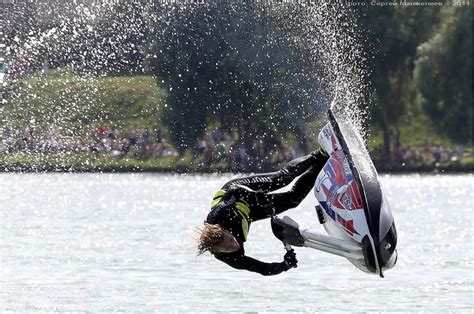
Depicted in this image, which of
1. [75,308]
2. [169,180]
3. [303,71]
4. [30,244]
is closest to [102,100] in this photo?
[169,180]

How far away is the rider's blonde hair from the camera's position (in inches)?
501

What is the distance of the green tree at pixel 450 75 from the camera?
174 ft

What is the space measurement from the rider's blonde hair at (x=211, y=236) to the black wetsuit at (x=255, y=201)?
17 centimetres

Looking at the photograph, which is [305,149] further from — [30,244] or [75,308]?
[75,308]

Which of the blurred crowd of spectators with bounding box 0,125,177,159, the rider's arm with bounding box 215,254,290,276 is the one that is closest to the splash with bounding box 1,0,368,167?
the blurred crowd of spectators with bounding box 0,125,177,159

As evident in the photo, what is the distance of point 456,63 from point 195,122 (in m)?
9.93

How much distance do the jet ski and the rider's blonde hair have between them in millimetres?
494

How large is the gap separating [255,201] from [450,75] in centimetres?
4089

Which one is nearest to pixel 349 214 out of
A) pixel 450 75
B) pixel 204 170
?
pixel 450 75

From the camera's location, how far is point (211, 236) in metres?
12.7

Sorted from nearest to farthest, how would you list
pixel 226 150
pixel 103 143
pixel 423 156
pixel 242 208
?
pixel 242 208
pixel 103 143
pixel 226 150
pixel 423 156

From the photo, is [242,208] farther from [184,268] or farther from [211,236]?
[184,268]

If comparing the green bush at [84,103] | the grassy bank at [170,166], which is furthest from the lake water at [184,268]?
the grassy bank at [170,166]

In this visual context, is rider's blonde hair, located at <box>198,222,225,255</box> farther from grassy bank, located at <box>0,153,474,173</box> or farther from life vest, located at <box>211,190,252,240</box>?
grassy bank, located at <box>0,153,474,173</box>
